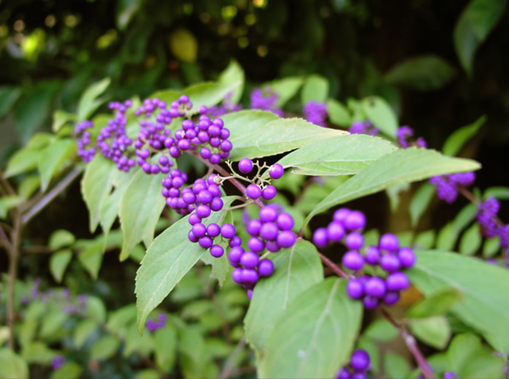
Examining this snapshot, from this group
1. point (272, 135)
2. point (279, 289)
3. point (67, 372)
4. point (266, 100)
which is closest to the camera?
point (279, 289)

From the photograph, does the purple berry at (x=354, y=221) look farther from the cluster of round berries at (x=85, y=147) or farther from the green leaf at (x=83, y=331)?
the green leaf at (x=83, y=331)

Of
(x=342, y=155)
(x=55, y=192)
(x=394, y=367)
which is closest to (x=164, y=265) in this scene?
(x=342, y=155)

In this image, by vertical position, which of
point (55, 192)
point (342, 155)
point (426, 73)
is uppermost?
point (342, 155)

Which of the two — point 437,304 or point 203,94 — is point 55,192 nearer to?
point 203,94

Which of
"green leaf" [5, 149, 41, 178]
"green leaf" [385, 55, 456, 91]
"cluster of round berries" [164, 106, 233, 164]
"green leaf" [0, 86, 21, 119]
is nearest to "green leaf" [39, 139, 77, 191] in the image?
"green leaf" [5, 149, 41, 178]

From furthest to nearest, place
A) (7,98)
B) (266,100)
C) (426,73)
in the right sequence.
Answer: (426,73) < (7,98) < (266,100)

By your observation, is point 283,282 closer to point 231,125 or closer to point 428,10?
point 231,125

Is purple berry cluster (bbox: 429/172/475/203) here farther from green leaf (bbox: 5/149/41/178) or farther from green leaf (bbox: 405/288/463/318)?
green leaf (bbox: 5/149/41/178)

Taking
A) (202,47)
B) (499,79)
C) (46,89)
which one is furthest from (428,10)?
(46,89)
